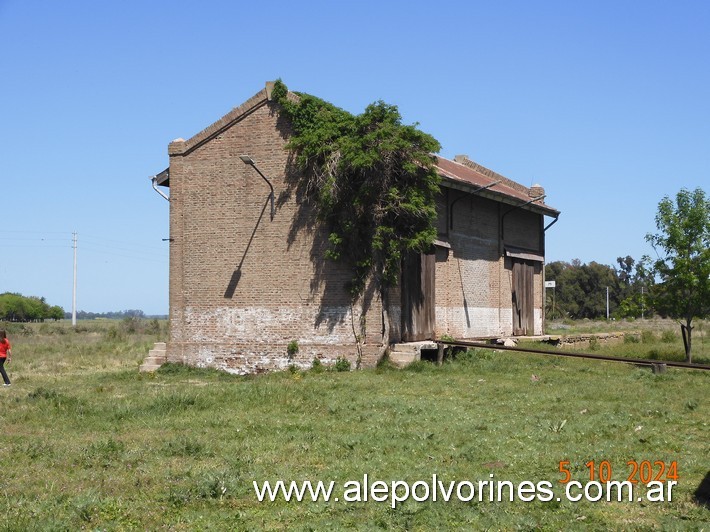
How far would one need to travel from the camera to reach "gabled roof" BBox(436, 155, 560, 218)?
2488 centimetres

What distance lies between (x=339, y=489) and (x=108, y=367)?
1938 centimetres

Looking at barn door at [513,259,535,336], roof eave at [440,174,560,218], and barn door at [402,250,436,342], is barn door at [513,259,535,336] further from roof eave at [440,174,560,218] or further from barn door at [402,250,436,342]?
barn door at [402,250,436,342]

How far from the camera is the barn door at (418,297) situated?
23266mm

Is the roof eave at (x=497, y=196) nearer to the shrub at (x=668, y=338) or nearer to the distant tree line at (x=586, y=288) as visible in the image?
the shrub at (x=668, y=338)

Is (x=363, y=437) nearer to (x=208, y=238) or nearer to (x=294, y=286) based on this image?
(x=294, y=286)

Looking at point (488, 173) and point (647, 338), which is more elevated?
point (488, 173)

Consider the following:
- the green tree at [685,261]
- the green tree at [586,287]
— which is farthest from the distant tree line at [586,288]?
the green tree at [685,261]

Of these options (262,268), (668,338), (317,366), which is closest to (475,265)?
(317,366)

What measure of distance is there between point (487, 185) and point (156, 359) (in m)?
11.3

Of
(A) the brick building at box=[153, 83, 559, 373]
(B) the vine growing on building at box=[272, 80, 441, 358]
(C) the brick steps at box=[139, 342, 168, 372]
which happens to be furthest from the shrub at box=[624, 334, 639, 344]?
(C) the brick steps at box=[139, 342, 168, 372]

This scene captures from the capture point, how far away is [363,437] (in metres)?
11.3

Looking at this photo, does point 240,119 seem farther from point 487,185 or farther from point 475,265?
point 475,265

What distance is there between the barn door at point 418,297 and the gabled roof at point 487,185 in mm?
2453

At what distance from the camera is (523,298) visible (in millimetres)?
30438
